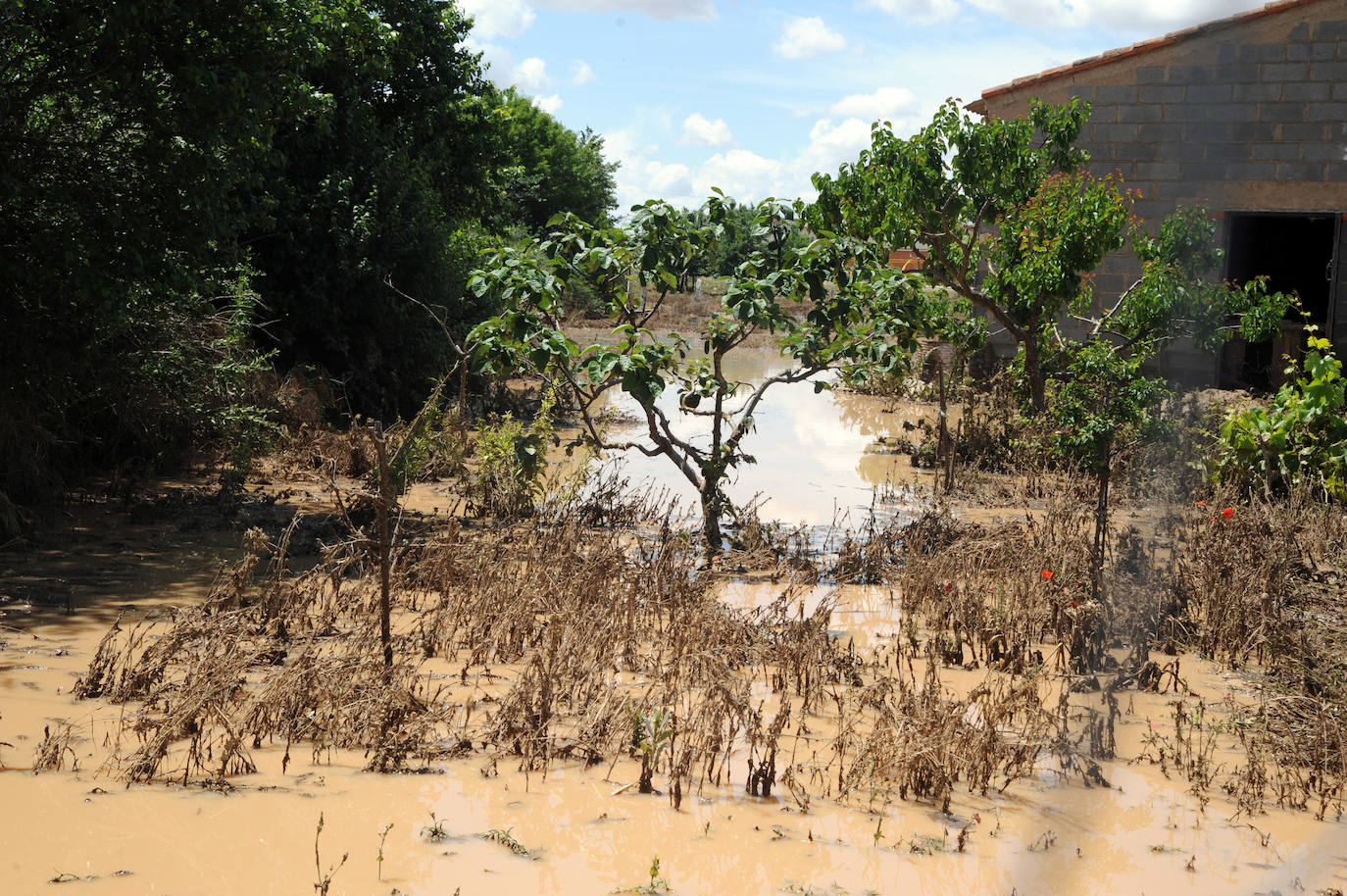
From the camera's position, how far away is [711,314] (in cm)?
829

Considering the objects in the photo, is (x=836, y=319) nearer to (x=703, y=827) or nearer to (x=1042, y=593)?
(x=1042, y=593)

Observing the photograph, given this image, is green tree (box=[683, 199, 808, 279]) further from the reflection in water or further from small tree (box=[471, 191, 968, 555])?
the reflection in water

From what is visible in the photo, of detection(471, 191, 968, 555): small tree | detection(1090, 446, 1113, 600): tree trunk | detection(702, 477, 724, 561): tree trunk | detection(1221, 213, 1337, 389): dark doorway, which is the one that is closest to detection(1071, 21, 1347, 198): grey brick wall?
detection(1221, 213, 1337, 389): dark doorway

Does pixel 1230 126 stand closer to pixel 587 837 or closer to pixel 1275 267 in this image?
pixel 1275 267

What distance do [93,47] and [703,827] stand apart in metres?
6.86

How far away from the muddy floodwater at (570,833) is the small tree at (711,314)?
349cm

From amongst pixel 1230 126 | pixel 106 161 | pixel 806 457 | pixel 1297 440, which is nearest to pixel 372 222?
pixel 106 161

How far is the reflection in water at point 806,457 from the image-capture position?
11.6 meters

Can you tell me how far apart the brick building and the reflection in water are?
12.2 ft

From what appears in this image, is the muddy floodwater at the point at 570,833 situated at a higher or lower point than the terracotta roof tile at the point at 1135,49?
lower

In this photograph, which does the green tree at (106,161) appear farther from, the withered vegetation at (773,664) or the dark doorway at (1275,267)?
the dark doorway at (1275,267)

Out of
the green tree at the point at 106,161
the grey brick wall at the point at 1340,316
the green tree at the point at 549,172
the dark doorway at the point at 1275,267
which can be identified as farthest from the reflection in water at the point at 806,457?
the green tree at the point at 549,172

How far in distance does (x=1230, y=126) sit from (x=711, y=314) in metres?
7.03

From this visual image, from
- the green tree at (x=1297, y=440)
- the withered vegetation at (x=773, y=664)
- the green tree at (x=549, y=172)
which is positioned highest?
the green tree at (x=549, y=172)
